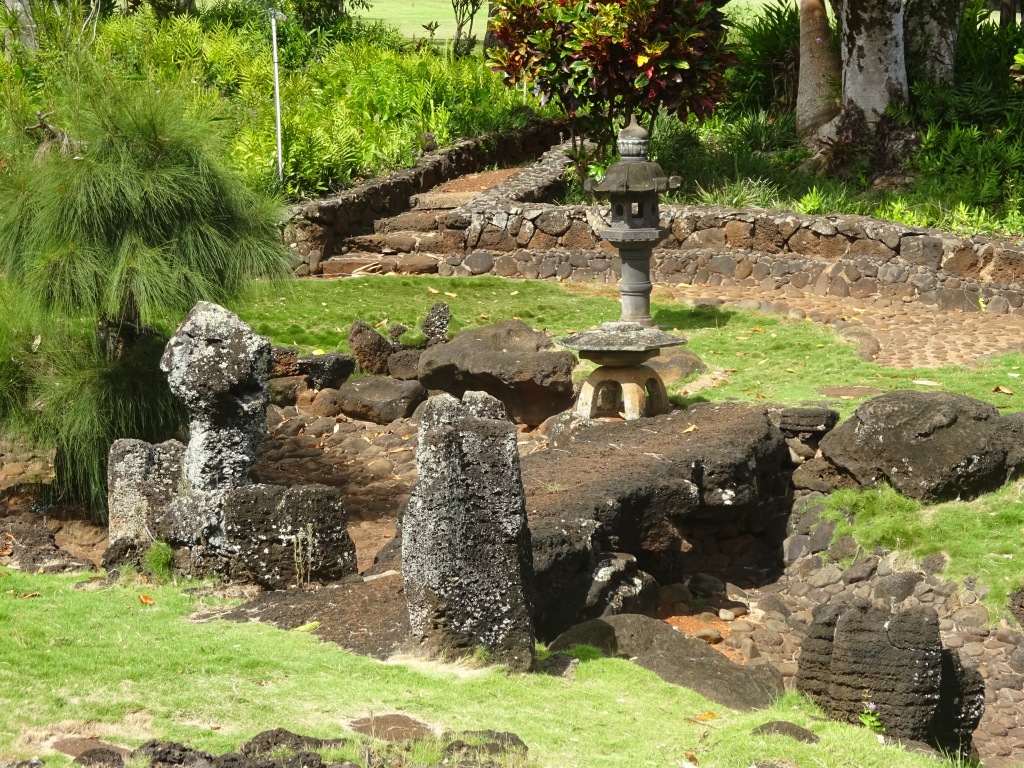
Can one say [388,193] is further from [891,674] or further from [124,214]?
[891,674]

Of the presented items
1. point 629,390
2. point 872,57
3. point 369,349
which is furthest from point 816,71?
point 629,390

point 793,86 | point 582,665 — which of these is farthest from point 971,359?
point 793,86

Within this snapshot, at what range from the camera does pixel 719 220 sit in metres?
16.7

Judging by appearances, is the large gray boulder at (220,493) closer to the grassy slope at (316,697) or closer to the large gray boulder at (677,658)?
the grassy slope at (316,697)

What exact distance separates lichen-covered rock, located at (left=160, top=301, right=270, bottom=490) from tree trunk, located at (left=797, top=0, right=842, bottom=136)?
41.3ft

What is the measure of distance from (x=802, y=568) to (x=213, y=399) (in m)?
4.59

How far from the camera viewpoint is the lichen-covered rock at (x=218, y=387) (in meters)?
8.25

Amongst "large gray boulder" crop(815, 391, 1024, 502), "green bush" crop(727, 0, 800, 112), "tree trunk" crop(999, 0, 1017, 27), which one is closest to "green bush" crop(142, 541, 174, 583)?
"large gray boulder" crop(815, 391, 1024, 502)

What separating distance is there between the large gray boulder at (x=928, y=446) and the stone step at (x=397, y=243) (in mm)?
8086

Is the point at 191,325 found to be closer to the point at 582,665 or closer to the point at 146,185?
the point at 146,185

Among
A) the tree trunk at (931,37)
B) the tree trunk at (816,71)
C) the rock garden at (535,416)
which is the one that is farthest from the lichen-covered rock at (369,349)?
the tree trunk at (931,37)

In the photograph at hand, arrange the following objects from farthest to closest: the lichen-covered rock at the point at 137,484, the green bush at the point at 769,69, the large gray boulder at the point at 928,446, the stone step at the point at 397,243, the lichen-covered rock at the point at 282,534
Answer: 1. the green bush at the point at 769,69
2. the stone step at the point at 397,243
3. the large gray boulder at the point at 928,446
4. the lichen-covered rock at the point at 137,484
5. the lichen-covered rock at the point at 282,534

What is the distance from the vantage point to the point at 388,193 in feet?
61.9

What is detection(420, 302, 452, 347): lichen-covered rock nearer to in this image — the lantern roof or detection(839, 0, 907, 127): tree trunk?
the lantern roof
